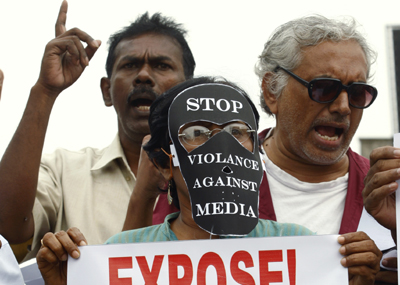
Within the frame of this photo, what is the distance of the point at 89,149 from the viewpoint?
382 cm

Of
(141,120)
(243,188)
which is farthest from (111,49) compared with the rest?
(243,188)

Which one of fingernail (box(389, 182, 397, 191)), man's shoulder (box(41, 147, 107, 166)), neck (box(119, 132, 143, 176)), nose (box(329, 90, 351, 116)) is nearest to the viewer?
fingernail (box(389, 182, 397, 191))

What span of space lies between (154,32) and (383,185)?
2.11m

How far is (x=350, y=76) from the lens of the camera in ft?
9.79

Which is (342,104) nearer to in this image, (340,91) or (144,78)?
(340,91)

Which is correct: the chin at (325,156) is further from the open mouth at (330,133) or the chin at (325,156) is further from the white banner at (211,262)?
the white banner at (211,262)

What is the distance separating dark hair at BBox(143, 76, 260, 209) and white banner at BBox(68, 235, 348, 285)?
337mm

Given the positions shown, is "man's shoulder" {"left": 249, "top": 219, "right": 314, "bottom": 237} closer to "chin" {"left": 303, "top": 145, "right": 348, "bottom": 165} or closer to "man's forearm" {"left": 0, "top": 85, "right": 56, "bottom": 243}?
"chin" {"left": 303, "top": 145, "right": 348, "bottom": 165}

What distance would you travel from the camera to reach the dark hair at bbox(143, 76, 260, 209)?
100 inches

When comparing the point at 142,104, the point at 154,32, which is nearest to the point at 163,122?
the point at 142,104

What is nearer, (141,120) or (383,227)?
(383,227)

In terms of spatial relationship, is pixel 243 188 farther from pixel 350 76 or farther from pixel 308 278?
pixel 350 76

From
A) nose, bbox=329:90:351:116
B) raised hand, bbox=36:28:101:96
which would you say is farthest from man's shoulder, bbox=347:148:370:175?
raised hand, bbox=36:28:101:96

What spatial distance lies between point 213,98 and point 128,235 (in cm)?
69
